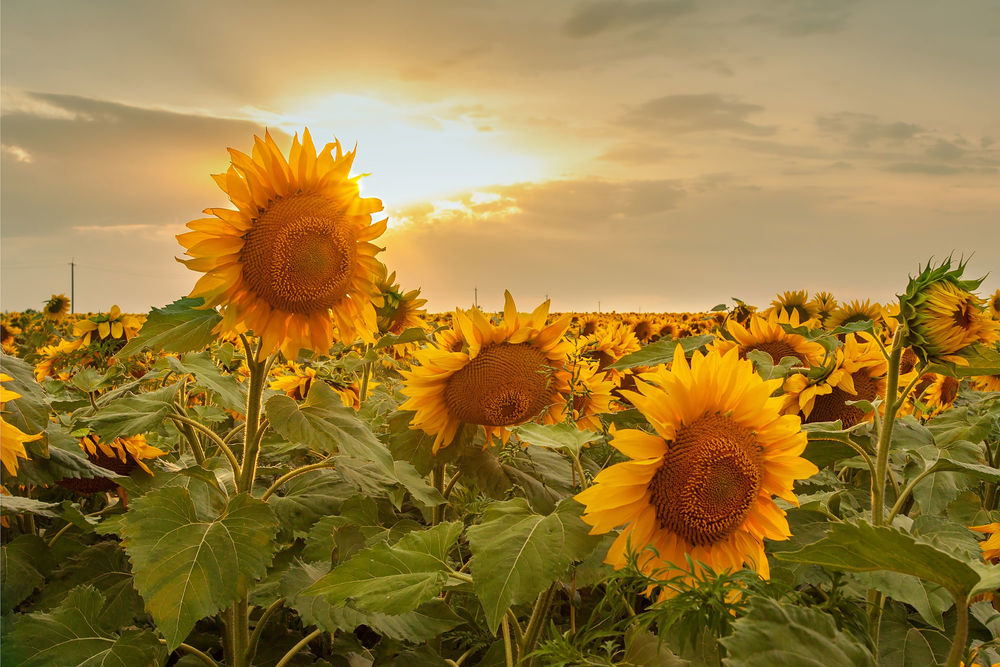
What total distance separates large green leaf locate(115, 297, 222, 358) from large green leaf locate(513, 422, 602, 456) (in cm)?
98

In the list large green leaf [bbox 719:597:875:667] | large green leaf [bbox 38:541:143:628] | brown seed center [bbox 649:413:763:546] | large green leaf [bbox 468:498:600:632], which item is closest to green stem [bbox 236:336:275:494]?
large green leaf [bbox 38:541:143:628]

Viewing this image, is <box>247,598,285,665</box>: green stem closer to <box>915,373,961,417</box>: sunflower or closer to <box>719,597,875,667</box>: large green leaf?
<box>719,597,875,667</box>: large green leaf

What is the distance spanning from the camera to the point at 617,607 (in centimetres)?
133

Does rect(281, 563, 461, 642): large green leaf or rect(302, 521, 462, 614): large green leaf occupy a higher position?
rect(302, 521, 462, 614): large green leaf

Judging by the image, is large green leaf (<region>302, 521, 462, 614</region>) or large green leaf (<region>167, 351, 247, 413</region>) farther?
large green leaf (<region>167, 351, 247, 413</region>)

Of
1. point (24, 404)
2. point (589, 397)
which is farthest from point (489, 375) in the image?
point (24, 404)

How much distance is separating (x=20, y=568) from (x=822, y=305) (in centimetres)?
580

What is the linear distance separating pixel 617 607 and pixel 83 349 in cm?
426

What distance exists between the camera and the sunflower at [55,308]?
36.4 feet

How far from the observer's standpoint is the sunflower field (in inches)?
52.5

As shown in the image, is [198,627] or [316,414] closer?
[316,414]

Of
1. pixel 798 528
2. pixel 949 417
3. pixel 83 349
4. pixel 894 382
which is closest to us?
pixel 894 382

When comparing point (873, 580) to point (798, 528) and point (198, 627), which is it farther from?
point (198, 627)

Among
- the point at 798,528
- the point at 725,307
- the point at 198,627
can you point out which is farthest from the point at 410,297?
the point at 798,528
